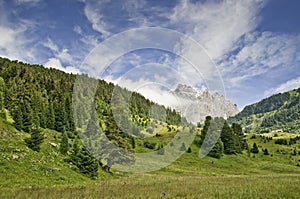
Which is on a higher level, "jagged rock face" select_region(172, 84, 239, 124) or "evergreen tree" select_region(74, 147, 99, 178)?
"jagged rock face" select_region(172, 84, 239, 124)

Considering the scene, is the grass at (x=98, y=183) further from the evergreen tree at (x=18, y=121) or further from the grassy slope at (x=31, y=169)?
the evergreen tree at (x=18, y=121)

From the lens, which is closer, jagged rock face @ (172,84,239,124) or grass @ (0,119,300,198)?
grass @ (0,119,300,198)

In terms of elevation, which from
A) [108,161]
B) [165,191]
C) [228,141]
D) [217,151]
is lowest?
[165,191]

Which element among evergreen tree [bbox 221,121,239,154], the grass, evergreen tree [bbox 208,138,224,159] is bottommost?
the grass

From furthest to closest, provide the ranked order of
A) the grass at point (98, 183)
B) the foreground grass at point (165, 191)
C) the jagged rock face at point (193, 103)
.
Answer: the jagged rock face at point (193, 103), the grass at point (98, 183), the foreground grass at point (165, 191)

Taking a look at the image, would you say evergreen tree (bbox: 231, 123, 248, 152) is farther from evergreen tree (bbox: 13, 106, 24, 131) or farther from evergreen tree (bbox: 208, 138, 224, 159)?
evergreen tree (bbox: 13, 106, 24, 131)

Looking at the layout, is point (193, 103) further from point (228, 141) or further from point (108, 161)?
point (228, 141)

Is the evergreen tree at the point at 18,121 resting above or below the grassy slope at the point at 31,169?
above

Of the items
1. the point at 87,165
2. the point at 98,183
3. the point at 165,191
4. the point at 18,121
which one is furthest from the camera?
the point at 18,121

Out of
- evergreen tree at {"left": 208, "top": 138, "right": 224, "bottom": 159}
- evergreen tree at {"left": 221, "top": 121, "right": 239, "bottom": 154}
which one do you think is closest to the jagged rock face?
evergreen tree at {"left": 208, "top": 138, "right": 224, "bottom": 159}

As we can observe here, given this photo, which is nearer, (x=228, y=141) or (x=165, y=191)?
(x=165, y=191)

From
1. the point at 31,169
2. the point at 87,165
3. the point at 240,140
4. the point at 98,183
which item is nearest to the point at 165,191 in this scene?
the point at 98,183

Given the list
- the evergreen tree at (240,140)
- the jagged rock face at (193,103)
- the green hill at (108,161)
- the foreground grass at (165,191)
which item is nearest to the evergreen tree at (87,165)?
the green hill at (108,161)

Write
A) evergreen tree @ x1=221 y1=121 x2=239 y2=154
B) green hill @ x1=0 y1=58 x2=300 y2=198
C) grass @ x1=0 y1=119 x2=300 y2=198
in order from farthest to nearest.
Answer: evergreen tree @ x1=221 y1=121 x2=239 y2=154, green hill @ x1=0 y1=58 x2=300 y2=198, grass @ x1=0 y1=119 x2=300 y2=198
